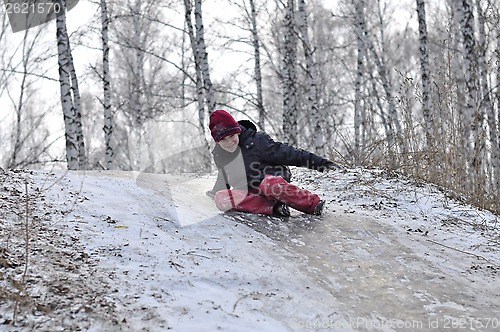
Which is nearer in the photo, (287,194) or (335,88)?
(287,194)

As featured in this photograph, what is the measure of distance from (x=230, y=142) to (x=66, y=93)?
14.8 ft

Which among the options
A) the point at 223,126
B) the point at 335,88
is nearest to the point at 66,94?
the point at 223,126

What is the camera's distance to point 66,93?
25.0 ft

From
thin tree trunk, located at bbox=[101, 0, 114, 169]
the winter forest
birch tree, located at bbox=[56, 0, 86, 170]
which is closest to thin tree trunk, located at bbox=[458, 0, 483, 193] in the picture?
the winter forest

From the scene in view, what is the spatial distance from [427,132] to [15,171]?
3.85 meters

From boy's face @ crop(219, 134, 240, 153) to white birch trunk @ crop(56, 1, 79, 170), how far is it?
4.09m

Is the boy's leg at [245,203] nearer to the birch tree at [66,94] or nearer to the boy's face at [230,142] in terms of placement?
the boy's face at [230,142]

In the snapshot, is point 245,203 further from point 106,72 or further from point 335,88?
point 335,88

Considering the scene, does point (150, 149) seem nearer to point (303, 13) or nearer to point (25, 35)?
point (25, 35)

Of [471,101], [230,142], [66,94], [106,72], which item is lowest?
[230,142]

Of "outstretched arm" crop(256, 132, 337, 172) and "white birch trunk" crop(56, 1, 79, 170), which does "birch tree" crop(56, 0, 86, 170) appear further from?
"outstretched arm" crop(256, 132, 337, 172)

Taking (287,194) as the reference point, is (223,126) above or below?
above

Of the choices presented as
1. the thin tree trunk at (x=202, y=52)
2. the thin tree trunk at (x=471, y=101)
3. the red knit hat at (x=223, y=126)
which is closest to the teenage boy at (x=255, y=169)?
the red knit hat at (x=223, y=126)

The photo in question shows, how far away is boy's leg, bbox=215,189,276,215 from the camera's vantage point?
152 inches
